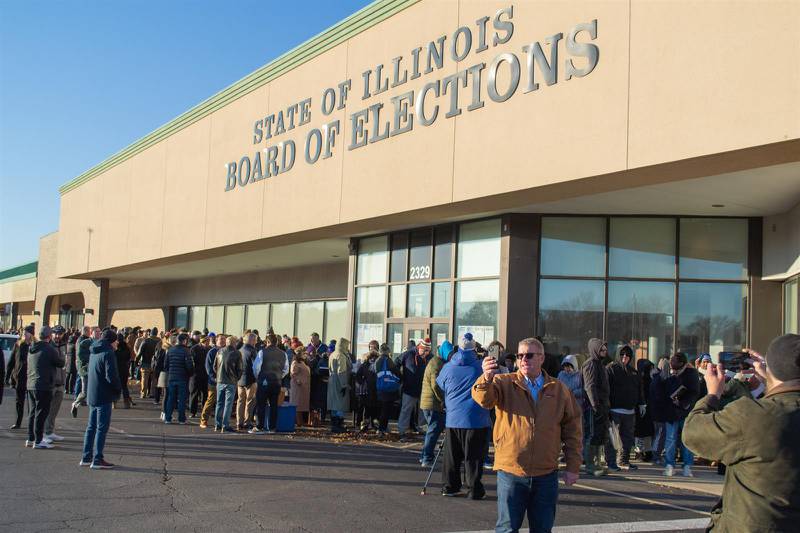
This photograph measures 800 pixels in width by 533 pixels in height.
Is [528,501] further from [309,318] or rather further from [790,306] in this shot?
[309,318]

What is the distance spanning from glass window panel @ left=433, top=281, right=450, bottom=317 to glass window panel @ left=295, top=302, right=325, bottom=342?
10378mm

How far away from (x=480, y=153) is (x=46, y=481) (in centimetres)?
1029

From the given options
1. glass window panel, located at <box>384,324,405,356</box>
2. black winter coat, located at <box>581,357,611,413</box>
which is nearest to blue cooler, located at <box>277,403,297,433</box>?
glass window panel, located at <box>384,324,405,356</box>

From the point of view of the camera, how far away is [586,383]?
39.7ft

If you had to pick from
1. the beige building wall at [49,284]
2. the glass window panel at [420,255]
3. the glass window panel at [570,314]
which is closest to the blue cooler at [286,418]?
the glass window panel at [420,255]

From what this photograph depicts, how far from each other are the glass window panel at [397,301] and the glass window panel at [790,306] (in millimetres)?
9067

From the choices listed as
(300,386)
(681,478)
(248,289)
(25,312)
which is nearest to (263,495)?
(681,478)

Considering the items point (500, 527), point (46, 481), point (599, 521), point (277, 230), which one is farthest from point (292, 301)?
point (500, 527)

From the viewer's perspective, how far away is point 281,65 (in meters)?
23.7

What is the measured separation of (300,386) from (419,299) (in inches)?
187

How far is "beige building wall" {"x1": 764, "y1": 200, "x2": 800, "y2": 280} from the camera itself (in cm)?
1554

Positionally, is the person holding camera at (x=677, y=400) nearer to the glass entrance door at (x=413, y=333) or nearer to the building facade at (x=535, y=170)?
the building facade at (x=535, y=170)

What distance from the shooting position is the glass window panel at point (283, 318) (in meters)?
31.5

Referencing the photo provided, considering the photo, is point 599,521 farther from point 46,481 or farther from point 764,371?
point 46,481
